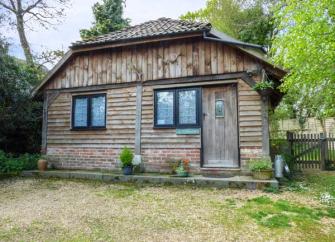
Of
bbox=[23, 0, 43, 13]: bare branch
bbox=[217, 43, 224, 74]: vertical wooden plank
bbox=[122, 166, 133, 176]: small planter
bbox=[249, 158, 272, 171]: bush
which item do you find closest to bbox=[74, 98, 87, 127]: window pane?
bbox=[122, 166, 133, 176]: small planter

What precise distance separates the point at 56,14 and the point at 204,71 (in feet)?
42.1

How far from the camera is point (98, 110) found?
9.87m

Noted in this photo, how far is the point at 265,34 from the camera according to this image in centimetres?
2148

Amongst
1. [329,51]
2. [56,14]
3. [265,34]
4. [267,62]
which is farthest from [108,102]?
[265,34]

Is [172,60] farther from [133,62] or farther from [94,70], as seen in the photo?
[94,70]

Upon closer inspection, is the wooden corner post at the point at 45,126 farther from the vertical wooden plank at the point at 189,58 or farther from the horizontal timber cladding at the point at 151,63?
the vertical wooden plank at the point at 189,58

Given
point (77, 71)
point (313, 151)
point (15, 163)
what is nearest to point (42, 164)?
point (15, 163)

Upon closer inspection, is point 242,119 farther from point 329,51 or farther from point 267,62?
point 329,51

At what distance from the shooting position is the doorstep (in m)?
6.96

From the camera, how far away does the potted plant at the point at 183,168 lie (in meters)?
7.88

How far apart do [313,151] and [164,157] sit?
690cm

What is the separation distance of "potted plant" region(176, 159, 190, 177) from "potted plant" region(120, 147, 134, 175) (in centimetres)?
145

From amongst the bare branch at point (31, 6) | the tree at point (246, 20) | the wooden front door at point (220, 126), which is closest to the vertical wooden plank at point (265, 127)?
the wooden front door at point (220, 126)

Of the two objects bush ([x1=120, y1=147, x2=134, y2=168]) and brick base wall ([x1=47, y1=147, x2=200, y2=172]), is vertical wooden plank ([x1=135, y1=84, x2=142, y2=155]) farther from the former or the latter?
bush ([x1=120, y1=147, x2=134, y2=168])
